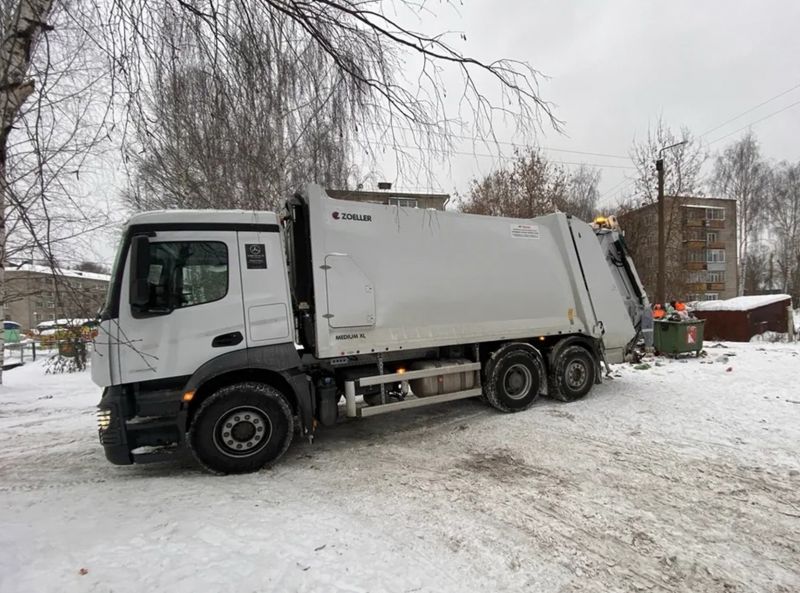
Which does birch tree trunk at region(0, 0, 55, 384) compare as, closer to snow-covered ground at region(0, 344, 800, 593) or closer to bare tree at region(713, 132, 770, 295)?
snow-covered ground at region(0, 344, 800, 593)

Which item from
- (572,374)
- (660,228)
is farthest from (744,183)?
(572,374)

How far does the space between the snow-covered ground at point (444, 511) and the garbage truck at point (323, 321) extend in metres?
0.58

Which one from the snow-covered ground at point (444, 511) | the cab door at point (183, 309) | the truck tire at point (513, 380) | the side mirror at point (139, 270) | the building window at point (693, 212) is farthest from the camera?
the building window at point (693, 212)

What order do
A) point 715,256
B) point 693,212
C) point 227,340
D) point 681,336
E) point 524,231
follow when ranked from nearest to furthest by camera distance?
point 227,340 → point 524,231 → point 681,336 → point 693,212 → point 715,256

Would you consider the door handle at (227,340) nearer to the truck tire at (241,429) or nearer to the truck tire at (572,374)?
the truck tire at (241,429)

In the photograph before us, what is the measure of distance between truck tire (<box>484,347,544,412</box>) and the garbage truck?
26mm

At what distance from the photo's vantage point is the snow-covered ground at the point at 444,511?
9.09 feet

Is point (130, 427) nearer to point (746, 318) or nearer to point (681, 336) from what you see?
point (681, 336)

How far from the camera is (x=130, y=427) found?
4270mm

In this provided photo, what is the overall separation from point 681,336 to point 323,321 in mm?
9944

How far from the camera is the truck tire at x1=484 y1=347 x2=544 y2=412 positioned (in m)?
6.43

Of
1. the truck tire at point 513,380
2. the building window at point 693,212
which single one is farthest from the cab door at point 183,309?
the building window at point 693,212

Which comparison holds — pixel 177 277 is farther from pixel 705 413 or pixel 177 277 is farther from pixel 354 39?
pixel 705 413

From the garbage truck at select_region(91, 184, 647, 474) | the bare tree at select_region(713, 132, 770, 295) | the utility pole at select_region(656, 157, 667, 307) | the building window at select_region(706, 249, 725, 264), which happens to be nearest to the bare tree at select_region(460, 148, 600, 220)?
the utility pole at select_region(656, 157, 667, 307)
